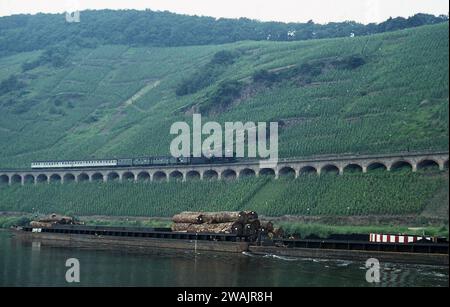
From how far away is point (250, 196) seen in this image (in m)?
119

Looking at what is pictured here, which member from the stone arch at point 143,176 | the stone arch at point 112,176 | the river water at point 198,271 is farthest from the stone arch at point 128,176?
the river water at point 198,271

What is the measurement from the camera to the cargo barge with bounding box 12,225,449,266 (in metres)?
72.7

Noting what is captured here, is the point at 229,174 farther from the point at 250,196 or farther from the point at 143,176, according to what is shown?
the point at 143,176

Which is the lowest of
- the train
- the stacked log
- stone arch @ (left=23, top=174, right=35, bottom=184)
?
the stacked log

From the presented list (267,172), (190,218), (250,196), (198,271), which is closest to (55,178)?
(267,172)

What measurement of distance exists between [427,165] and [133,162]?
6233 centimetres

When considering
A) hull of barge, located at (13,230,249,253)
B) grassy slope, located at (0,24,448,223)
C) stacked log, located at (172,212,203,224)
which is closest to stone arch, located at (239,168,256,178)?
grassy slope, located at (0,24,448,223)

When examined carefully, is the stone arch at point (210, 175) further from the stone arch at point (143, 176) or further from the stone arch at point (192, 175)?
the stone arch at point (143, 176)

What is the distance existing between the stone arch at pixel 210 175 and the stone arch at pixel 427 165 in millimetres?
39353

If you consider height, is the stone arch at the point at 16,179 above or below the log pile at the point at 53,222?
above

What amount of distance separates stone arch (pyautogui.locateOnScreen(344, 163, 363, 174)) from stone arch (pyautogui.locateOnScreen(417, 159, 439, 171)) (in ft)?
33.5

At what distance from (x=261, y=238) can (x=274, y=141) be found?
57.3 meters

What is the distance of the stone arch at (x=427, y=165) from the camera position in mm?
103438

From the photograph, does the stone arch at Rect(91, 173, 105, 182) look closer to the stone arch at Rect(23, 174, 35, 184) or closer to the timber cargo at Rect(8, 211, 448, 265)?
the stone arch at Rect(23, 174, 35, 184)
